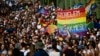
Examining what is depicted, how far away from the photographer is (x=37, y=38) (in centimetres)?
2056

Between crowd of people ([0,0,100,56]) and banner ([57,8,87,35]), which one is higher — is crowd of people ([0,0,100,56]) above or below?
below

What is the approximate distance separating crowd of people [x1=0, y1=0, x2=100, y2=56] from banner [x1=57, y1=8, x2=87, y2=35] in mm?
359

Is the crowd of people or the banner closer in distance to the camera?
the crowd of people

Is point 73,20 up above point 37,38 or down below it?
above

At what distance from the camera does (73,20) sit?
66.9 ft

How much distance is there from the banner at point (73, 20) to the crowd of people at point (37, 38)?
0.36m

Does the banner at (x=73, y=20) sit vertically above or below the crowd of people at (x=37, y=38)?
above

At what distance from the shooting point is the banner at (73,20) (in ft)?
66.1

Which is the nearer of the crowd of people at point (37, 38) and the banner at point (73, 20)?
the crowd of people at point (37, 38)

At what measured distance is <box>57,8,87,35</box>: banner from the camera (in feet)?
66.1

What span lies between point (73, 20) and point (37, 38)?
1613 millimetres

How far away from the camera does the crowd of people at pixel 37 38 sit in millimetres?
16672

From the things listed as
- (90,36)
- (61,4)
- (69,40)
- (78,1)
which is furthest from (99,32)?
(61,4)

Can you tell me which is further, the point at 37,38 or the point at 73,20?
the point at 37,38
